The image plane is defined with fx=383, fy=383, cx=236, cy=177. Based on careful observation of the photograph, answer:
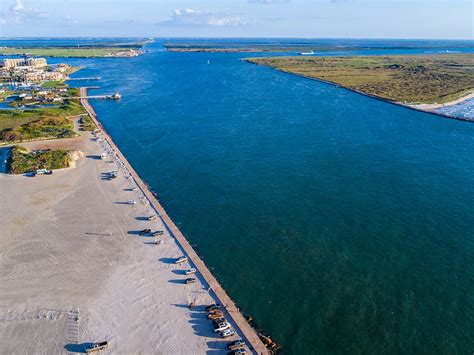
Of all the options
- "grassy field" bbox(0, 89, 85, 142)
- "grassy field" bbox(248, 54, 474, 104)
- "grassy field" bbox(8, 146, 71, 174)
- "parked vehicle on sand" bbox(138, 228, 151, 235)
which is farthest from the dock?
"parked vehicle on sand" bbox(138, 228, 151, 235)

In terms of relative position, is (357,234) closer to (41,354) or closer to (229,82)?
(41,354)

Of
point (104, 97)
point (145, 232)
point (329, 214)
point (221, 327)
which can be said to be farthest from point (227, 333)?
point (104, 97)

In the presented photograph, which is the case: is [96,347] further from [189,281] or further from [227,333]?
[227,333]

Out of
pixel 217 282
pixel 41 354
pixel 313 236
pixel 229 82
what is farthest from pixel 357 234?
pixel 229 82

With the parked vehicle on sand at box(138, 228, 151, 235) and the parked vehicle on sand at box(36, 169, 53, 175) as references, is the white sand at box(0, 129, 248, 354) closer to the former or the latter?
the parked vehicle on sand at box(138, 228, 151, 235)

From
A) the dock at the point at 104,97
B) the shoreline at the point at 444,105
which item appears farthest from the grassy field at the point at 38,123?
the shoreline at the point at 444,105
